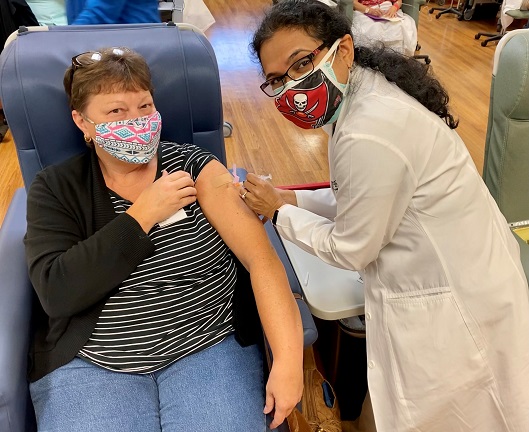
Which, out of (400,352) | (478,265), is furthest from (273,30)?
(400,352)

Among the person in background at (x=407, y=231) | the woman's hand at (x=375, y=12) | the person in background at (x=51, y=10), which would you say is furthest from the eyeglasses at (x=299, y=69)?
the woman's hand at (x=375, y=12)

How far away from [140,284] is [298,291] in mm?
421

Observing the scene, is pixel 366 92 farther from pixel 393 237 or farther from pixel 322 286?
pixel 322 286

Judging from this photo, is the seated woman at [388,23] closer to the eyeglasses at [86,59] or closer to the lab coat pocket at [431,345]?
the eyeglasses at [86,59]

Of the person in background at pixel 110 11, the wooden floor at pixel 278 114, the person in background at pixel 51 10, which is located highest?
the person in background at pixel 110 11

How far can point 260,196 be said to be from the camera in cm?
130

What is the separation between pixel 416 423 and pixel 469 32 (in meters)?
5.56

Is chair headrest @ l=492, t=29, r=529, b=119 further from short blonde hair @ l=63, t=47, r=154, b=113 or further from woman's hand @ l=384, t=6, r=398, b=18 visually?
woman's hand @ l=384, t=6, r=398, b=18

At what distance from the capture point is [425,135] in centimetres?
105

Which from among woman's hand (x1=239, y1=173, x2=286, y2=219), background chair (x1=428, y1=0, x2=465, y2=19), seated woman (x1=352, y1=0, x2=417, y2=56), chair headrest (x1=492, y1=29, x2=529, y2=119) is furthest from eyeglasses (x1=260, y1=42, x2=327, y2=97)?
background chair (x1=428, y1=0, x2=465, y2=19)

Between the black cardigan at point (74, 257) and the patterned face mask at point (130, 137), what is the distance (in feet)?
0.33

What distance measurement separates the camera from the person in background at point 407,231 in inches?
41.4

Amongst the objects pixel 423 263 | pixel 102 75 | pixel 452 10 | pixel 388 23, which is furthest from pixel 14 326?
pixel 452 10

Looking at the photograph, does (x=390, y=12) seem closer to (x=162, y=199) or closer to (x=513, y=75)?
(x=513, y=75)
